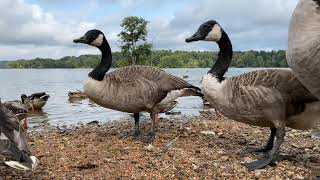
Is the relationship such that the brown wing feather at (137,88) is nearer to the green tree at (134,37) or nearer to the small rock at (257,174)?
the small rock at (257,174)

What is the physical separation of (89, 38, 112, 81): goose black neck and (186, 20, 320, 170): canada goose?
337cm

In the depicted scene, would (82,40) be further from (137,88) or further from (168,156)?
(168,156)

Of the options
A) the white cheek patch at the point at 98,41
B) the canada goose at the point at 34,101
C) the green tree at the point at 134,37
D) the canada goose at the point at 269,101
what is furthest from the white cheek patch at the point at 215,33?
the green tree at the point at 134,37

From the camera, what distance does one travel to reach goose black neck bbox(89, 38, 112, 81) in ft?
35.4

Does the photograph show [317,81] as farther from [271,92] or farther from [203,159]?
[203,159]

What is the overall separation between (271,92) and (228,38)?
226cm

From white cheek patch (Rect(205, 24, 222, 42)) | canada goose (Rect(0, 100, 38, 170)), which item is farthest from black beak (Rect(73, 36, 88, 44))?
canada goose (Rect(0, 100, 38, 170))

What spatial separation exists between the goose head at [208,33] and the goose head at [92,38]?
3027mm

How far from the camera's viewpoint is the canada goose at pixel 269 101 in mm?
7629

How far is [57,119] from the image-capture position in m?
18.4

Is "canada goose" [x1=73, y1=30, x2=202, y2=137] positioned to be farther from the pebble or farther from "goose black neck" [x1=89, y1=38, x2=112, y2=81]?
the pebble

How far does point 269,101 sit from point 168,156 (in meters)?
2.28

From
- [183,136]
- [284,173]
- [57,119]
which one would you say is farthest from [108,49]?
[57,119]

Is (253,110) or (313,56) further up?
(313,56)
